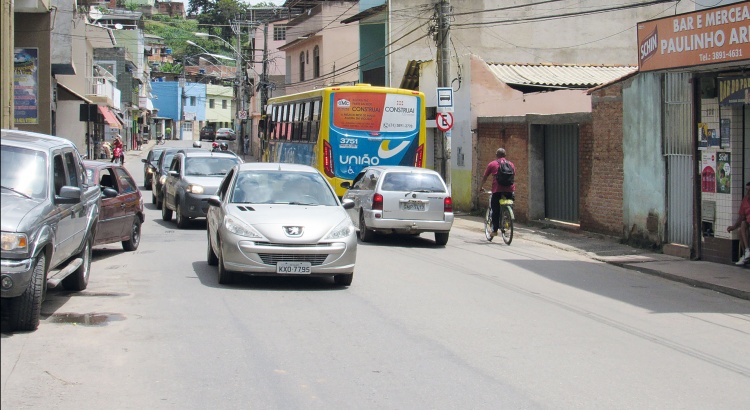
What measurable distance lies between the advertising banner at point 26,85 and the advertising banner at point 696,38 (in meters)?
16.9

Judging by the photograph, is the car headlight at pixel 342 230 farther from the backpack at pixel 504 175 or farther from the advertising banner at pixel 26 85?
the advertising banner at pixel 26 85

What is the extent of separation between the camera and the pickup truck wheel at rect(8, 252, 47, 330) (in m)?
8.16

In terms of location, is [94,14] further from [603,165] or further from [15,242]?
[15,242]

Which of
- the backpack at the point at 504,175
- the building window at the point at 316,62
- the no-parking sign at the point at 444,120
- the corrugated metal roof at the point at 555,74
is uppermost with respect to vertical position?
the building window at the point at 316,62

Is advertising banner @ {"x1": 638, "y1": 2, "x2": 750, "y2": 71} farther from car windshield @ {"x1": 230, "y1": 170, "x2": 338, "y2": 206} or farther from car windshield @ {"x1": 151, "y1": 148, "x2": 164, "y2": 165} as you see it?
car windshield @ {"x1": 151, "y1": 148, "x2": 164, "y2": 165}

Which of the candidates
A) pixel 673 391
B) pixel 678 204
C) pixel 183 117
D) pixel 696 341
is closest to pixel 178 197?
pixel 678 204

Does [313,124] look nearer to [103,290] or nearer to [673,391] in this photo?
[103,290]

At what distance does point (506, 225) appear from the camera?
18.6m

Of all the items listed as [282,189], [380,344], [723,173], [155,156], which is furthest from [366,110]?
[380,344]

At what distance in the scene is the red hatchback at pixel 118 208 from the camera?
47.7 ft

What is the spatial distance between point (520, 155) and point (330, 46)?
29756mm

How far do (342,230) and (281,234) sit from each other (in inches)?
34.1

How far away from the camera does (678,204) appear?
16859 millimetres

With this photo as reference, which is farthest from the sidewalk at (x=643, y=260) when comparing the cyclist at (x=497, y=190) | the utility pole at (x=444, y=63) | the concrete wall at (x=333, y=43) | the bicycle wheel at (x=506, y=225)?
the concrete wall at (x=333, y=43)
